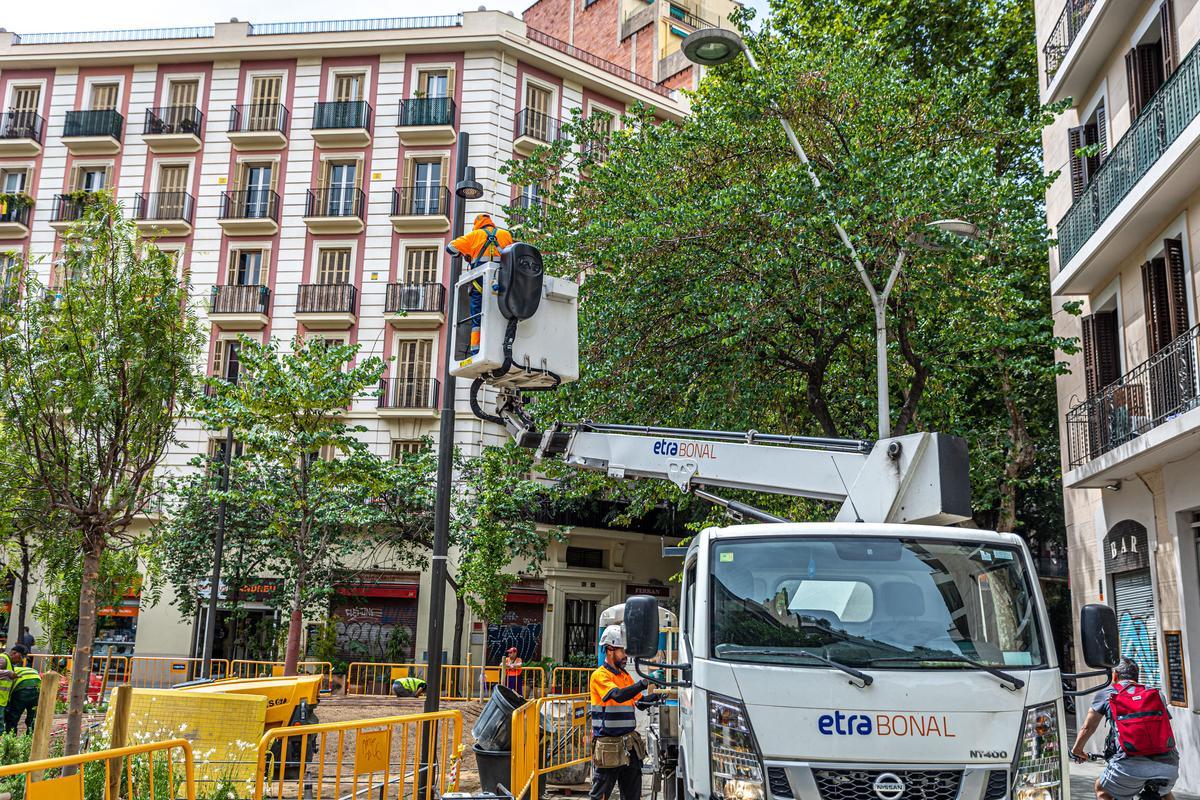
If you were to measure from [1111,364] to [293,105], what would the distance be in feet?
89.3

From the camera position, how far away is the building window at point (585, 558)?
32.5 meters

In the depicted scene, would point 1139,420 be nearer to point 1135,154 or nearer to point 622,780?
point 1135,154

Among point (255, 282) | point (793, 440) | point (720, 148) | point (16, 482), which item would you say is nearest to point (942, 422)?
point (720, 148)

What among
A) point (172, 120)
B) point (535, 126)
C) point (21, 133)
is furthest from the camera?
point (21, 133)

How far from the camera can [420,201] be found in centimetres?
3356

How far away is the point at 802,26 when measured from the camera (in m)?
23.1

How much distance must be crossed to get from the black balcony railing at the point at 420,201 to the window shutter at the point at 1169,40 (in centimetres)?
2212

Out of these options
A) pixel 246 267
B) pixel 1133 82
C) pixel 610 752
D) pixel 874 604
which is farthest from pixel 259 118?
pixel 874 604

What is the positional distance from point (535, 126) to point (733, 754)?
101ft

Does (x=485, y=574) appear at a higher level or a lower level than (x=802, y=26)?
lower

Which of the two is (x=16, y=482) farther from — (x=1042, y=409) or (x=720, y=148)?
(x=1042, y=409)

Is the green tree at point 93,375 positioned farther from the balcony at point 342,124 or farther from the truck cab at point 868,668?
the balcony at point 342,124

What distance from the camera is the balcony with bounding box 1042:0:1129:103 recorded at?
16469mm

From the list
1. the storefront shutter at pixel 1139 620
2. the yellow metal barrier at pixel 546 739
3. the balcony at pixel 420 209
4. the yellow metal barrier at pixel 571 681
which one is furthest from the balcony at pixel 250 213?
the storefront shutter at pixel 1139 620
